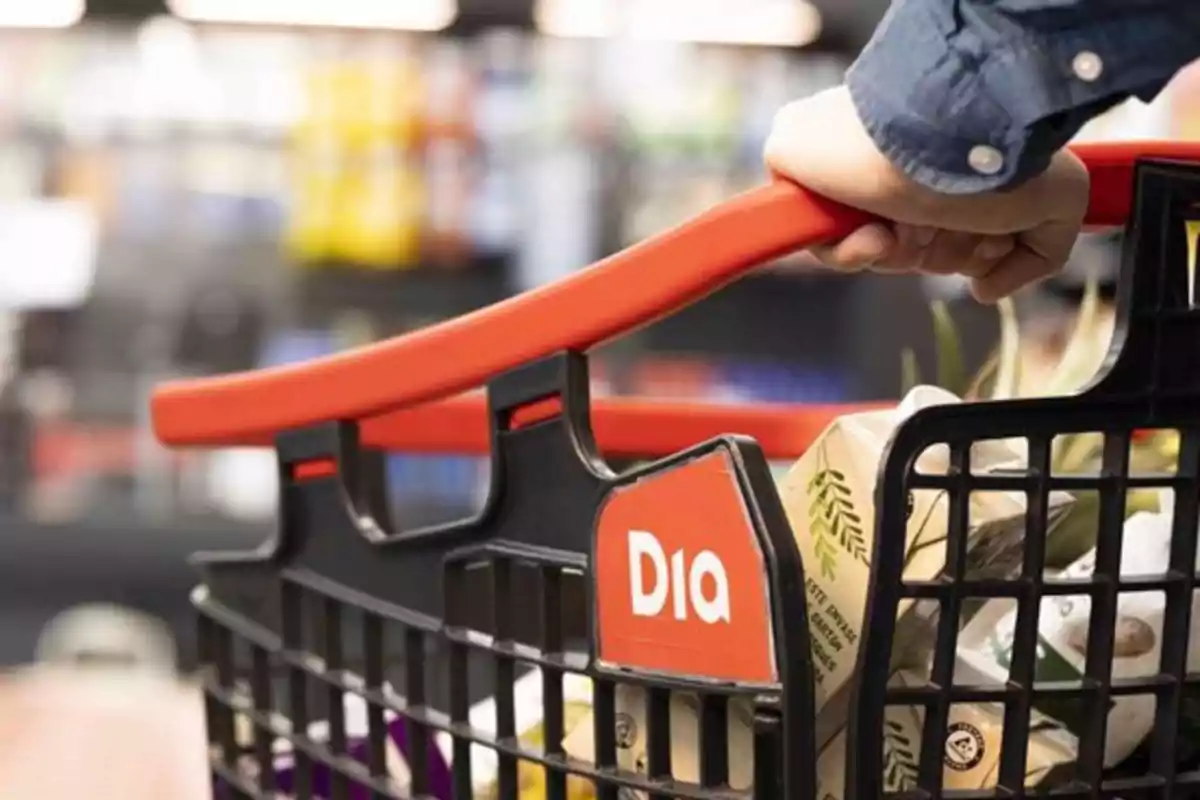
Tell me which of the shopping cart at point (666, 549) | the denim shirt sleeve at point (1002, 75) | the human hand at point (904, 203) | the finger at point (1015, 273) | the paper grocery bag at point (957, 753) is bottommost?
the paper grocery bag at point (957, 753)

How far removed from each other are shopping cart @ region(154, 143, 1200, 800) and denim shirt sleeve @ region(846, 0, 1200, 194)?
3cm

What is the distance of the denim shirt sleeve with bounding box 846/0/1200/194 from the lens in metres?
0.42

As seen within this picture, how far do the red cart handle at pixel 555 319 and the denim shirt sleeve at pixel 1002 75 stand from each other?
0.04m

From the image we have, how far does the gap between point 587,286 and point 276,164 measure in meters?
2.54

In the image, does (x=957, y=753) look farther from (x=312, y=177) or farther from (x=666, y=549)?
(x=312, y=177)

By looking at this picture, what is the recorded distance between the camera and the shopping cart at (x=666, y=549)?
44cm

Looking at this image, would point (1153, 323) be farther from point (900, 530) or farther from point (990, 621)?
point (990, 621)

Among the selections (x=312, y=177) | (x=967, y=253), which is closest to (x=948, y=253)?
(x=967, y=253)

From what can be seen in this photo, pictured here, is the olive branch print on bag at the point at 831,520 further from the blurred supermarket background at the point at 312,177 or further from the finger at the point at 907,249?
the blurred supermarket background at the point at 312,177

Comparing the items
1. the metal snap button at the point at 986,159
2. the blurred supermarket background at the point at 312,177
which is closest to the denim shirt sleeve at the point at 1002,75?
the metal snap button at the point at 986,159

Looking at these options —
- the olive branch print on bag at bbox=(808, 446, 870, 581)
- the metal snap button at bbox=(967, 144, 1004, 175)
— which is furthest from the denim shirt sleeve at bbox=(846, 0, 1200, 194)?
the olive branch print on bag at bbox=(808, 446, 870, 581)

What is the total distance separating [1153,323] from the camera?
45 cm

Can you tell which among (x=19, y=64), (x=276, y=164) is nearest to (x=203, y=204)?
(x=276, y=164)

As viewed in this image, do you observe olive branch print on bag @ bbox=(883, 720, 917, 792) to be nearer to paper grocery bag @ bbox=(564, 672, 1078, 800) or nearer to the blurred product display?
paper grocery bag @ bbox=(564, 672, 1078, 800)
